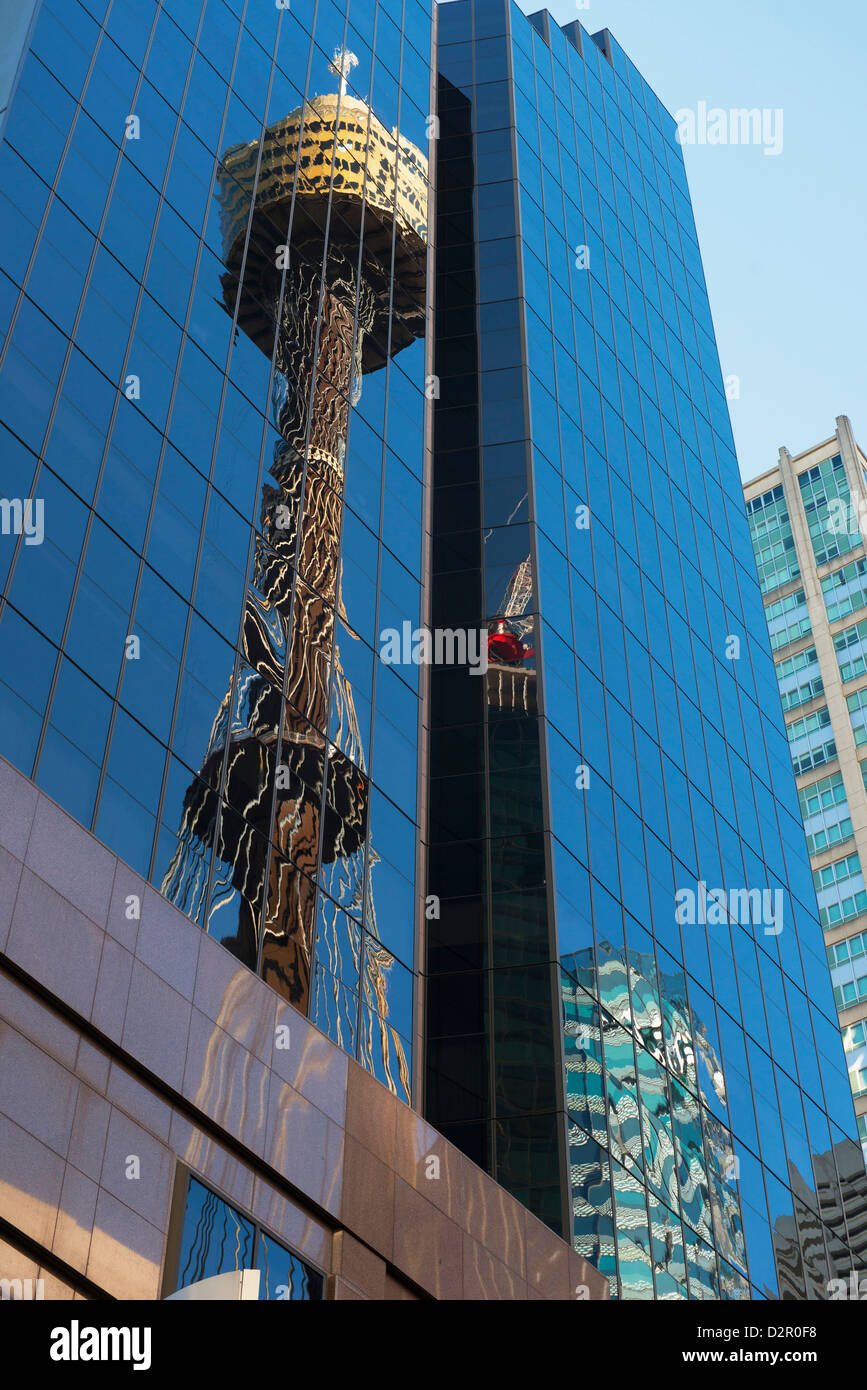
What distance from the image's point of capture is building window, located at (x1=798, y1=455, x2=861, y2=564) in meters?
117

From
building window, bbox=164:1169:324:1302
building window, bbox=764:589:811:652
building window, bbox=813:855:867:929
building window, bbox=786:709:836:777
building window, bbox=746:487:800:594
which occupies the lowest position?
building window, bbox=164:1169:324:1302

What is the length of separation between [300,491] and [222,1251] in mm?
16534

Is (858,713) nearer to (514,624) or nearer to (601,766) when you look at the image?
(601,766)

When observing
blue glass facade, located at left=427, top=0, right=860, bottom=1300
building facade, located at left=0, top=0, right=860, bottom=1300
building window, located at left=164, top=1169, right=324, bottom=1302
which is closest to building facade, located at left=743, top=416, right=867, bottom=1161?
blue glass facade, located at left=427, top=0, right=860, bottom=1300

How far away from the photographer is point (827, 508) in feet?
391

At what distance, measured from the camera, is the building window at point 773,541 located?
391ft

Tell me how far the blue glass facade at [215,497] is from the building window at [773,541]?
80.7 metres

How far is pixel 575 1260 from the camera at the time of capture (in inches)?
1270

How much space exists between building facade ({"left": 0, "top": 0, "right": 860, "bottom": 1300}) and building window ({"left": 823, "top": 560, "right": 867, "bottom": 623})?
5823cm

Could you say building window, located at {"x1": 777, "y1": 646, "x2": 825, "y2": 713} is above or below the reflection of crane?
above

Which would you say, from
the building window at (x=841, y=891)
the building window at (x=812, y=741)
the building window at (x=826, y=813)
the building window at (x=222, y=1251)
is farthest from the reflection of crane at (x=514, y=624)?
the building window at (x=812, y=741)

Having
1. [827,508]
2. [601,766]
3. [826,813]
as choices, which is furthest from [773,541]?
[601,766]

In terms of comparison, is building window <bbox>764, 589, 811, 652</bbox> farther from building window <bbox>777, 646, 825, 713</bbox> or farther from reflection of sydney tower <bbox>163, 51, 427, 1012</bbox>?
reflection of sydney tower <bbox>163, 51, 427, 1012</bbox>
